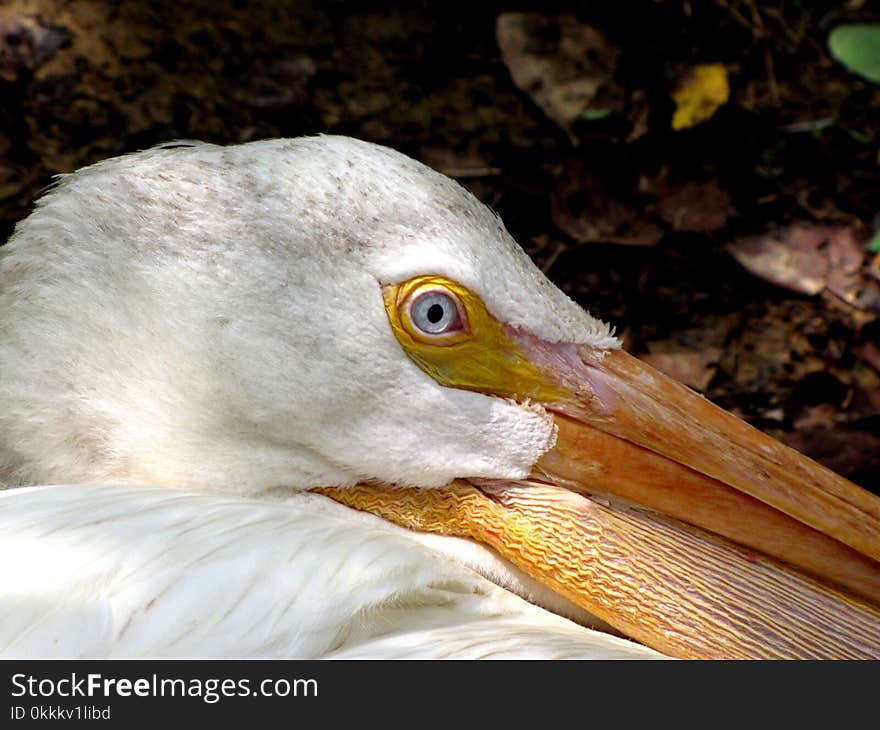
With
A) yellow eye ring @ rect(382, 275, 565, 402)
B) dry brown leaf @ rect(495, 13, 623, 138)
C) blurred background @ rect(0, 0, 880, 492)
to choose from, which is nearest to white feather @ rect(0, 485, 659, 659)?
yellow eye ring @ rect(382, 275, 565, 402)

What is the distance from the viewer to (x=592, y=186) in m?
3.67

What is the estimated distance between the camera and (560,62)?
379 centimetres

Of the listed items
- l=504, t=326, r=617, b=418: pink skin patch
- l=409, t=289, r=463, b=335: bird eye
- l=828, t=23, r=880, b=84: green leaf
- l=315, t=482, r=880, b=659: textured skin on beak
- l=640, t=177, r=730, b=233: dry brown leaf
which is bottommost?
l=315, t=482, r=880, b=659: textured skin on beak

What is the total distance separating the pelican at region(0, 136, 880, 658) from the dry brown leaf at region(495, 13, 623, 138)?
182cm

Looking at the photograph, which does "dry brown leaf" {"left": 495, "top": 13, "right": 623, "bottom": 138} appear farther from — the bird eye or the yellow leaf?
the bird eye

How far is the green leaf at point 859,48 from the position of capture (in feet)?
12.1

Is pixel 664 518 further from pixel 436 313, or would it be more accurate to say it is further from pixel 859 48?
pixel 859 48

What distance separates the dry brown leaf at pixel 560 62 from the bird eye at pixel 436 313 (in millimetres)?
1927

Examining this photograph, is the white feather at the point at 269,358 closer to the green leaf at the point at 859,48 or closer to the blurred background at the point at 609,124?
the blurred background at the point at 609,124

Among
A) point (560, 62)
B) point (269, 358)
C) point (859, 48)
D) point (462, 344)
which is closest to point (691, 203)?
point (560, 62)

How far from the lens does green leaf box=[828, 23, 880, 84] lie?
369cm

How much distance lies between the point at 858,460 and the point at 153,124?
2.43 m
